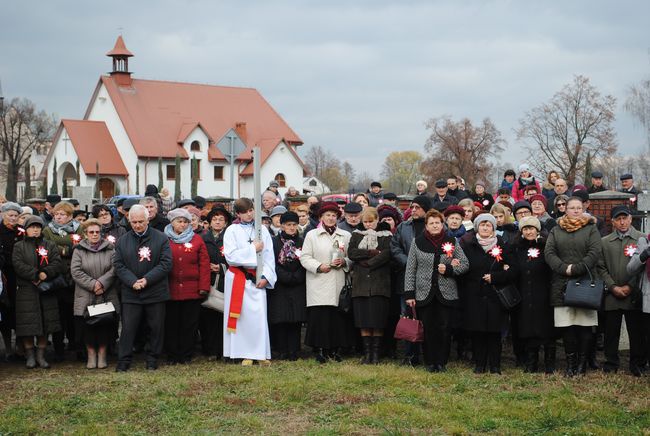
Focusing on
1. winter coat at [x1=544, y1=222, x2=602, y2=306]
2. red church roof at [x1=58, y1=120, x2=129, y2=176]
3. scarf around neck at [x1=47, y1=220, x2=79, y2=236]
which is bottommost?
winter coat at [x1=544, y1=222, x2=602, y2=306]

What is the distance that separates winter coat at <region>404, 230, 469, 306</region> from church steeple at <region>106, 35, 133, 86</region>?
55.1 m

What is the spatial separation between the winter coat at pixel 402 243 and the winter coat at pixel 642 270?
2.43 meters

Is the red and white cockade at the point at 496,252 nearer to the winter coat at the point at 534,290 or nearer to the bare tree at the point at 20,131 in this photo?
the winter coat at the point at 534,290

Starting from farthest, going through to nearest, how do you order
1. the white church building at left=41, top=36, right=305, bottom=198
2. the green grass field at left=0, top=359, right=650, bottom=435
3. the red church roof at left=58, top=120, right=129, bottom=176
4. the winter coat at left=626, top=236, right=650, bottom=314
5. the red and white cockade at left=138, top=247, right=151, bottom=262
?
the white church building at left=41, top=36, right=305, bottom=198 < the red church roof at left=58, top=120, right=129, bottom=176 < the red and white cockade at left=138, top=247, right=151, bottom=262 < the winter coat at left=626, top=236, right=650, bottom=314 < the green grass field at left=0, top=359, right=650, bottom=435

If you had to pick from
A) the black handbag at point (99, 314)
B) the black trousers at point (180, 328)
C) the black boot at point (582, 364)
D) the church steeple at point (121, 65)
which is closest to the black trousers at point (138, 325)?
the black handbag at point (99, 314)

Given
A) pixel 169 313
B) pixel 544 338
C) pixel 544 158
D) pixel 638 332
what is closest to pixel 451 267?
pixel 544 338

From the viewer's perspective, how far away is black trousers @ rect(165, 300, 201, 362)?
10.4 m

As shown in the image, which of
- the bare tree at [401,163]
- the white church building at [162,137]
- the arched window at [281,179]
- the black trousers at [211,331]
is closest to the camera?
the black trousers at [211,331]

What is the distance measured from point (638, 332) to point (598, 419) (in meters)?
2.51

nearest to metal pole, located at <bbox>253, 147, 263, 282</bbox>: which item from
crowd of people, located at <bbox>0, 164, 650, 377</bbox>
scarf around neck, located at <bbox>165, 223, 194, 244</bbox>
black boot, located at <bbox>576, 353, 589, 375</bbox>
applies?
crowd of people, located at <bbox>0, 164, 650, 377</bbox>

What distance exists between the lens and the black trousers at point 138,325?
32.3ft

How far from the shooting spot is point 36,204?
20469 millimetres

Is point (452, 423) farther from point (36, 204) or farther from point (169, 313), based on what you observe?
point (36, 204)

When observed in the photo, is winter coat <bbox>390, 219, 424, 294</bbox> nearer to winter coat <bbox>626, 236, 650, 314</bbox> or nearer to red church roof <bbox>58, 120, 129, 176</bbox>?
winter coat <bbox>626, 236, 650, 314</bbox>
